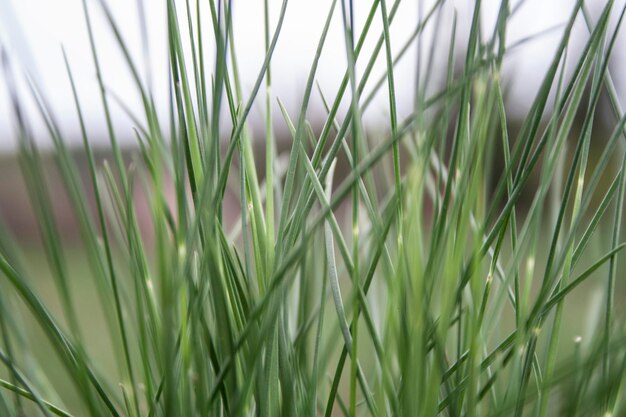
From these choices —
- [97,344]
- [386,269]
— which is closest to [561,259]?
[386,269]

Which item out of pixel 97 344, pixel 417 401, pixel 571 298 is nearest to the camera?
pixel 417 401

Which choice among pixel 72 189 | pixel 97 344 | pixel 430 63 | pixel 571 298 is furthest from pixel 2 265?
pixel 571 298

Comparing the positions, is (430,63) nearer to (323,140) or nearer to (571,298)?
(323,140)

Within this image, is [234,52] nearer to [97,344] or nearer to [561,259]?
[561,259]

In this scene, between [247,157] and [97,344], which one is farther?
[97,344]

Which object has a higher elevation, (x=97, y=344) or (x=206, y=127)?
(x=206, y=127)

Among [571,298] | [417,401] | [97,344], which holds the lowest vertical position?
[571,298]

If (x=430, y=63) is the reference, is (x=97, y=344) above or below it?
below

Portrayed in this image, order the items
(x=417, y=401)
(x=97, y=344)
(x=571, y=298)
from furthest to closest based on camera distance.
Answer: (x=571, y=298) → (x=97, y=344) → (x=417, y=401)

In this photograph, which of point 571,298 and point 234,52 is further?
point 571,298
